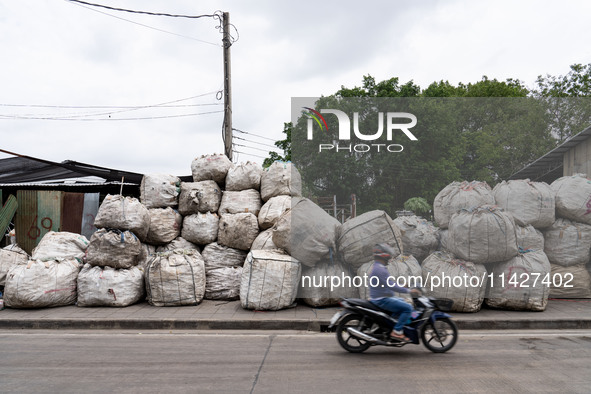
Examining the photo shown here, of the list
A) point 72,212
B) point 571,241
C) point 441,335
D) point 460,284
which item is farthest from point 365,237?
point 72,212

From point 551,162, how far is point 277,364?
43.0 ft

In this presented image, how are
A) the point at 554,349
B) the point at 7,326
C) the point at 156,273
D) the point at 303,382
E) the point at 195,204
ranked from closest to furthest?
the point at 303,382 < the point at 554,349 < the point at 7,326 < the point at 156,273 < the point at 195,204

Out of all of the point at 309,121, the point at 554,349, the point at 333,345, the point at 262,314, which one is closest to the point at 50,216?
the point at 262,314

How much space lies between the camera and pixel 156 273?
6.81m

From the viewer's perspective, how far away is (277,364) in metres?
4.32

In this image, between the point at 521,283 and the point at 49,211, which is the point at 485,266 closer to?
the point at 521,283

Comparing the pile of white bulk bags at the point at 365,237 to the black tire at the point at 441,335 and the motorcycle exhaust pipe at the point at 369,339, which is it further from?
the motorcycle exhaust pipe at the point at 369,339

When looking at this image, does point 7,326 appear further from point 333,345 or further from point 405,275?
point 405,275

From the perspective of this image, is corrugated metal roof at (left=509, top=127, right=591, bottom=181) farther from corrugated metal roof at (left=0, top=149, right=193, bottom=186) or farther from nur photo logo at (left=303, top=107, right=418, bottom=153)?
corrugated metal roof at (left=0, top=149, right=193, bottom=186)

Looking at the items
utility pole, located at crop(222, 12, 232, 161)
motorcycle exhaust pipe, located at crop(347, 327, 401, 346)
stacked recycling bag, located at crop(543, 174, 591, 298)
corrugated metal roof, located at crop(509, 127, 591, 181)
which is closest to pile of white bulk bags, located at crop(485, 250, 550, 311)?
stacked recycling bag, located at crop(543, 174, 591, 298)

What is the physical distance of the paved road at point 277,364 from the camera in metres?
3.66

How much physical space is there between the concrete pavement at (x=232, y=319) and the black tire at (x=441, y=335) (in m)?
1.44

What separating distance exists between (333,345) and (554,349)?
2.66m

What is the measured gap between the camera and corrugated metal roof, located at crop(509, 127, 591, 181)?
11508mm
